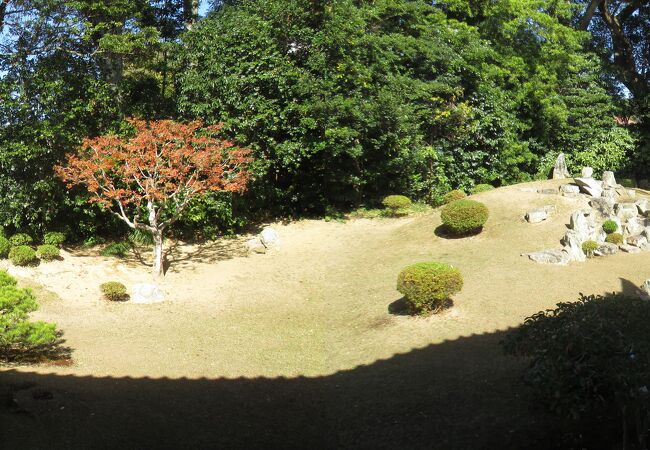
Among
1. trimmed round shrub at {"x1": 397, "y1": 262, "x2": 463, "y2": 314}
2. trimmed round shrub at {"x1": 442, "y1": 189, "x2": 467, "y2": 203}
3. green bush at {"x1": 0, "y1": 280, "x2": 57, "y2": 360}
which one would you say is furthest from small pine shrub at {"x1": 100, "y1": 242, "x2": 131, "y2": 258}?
trimmed round shrub at {"x1": 442, "y1": 189, "x2": 467, "y2": 203}

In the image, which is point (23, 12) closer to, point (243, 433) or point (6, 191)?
point (6, 191)

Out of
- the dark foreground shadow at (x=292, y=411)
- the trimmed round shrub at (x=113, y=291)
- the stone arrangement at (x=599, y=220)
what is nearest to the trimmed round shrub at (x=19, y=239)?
the trimmed round shrub at (x=113, y=291)

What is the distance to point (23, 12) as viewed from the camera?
1553 centimetres

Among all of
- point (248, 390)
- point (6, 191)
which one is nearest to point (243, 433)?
point (248, 390)

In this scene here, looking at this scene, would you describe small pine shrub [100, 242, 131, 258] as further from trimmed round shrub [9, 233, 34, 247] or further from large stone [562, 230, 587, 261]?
large stone [562, 230, 587, 261]

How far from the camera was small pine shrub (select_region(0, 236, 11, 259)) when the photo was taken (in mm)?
13117

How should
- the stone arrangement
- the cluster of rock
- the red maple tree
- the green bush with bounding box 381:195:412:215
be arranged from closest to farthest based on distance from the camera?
Answer: 1. the red maple tree
2. the stone arrangement
3. the cluster of rock
4. the green bush with bounding box 381:195:412:215

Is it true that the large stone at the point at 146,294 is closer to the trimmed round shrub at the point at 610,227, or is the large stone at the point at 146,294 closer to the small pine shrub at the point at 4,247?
the small pine shrub at the point at 4,247

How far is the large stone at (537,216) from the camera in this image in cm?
1523

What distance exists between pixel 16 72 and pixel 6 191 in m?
2.92

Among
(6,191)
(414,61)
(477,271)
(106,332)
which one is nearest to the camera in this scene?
(106,332)

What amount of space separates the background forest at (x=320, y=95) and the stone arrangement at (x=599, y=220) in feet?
15.0

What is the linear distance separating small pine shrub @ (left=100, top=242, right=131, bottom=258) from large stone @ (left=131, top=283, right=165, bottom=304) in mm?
2787

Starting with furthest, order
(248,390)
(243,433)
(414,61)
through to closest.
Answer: (414,61), (248,390), (243,433)
